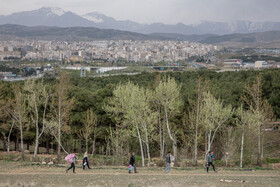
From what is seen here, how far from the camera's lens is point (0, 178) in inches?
759

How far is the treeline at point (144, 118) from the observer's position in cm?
2758

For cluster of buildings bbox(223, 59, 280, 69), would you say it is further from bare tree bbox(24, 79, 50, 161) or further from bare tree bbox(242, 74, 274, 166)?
bare tree bbox(24, 79, 50, 161)

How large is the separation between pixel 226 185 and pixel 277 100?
26.6 m

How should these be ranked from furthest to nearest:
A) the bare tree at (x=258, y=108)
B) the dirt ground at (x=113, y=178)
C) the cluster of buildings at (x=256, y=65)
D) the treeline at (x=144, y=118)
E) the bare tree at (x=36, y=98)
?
the cluster of buildings at (x=256, y=65)
the bare tree at (x=36, y=98)
the bare tree at (x=258, y=108)
the treeline at (x=144, y=118)
the dirt ground at (x=113, y=178)

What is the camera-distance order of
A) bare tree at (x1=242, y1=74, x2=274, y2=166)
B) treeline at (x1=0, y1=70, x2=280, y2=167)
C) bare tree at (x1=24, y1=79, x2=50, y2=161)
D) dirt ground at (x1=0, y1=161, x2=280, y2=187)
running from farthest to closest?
bare tree at (x1=24, y1=79, x2=50, y2=161) < bare tree at (x1=242, y1=74, x2=274, y2=166) < treeline at (x1=0, y1=70, x2=280, y2=167) < dirt ground at (x1=0, y1=161, x2=280, y2=187)

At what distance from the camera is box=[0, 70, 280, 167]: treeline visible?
90.5 feet

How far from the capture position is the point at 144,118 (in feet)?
88.7

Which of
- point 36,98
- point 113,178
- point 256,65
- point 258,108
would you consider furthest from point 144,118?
point 256,65

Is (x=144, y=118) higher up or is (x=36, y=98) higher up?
(x=36, y=98)

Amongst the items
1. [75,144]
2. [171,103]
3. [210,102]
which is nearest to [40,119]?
[75,144]

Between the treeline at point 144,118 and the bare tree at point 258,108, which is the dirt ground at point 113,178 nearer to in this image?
the treeline at point 144,118

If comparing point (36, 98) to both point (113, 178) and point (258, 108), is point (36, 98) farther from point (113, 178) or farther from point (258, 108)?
point (258, 108)

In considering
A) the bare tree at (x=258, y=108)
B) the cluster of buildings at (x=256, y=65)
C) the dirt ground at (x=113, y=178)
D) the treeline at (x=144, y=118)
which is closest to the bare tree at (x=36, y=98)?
the treeline at (x=144, y=118)

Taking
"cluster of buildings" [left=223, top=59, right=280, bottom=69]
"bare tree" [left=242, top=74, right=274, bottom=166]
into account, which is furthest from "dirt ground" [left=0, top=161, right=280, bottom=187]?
"cluster of buildings" [left=223, top=59, right=280, bottom=69]
